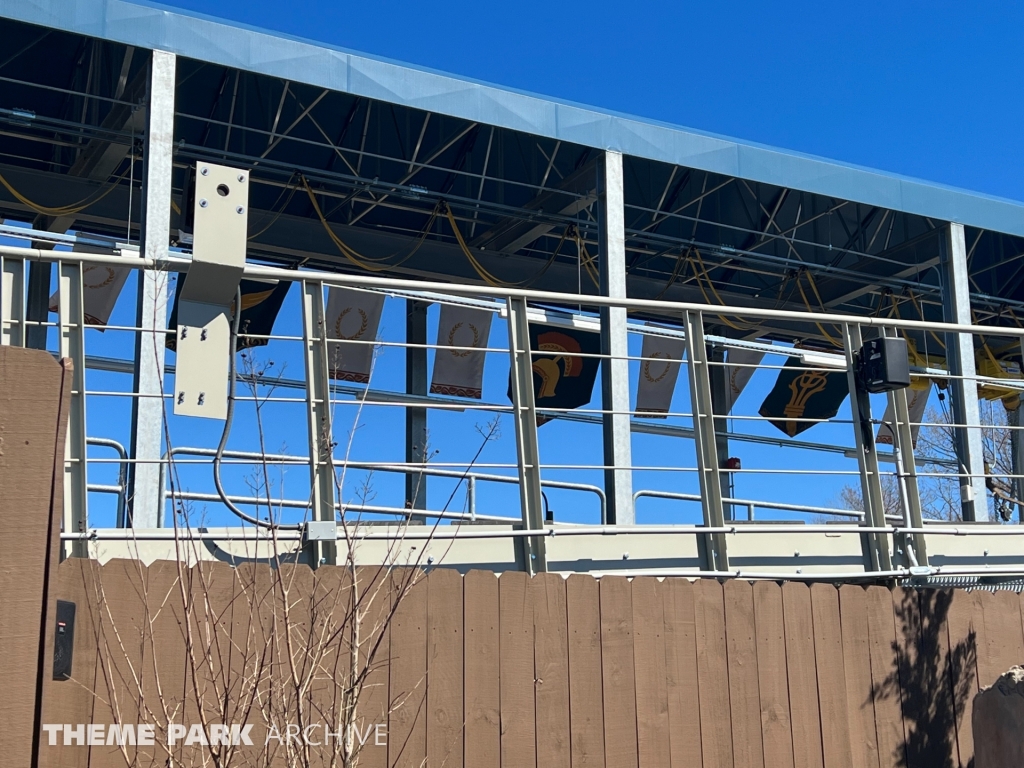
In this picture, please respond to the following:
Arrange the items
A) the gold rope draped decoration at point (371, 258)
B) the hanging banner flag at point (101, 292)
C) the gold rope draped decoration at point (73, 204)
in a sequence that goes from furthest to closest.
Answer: the gold rope draped decoration at point (371, 258) → the gold rope draped decoration at point (73, 204) → the hanging banner flag at point (101, 292)

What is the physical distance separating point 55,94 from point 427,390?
565 centimetres

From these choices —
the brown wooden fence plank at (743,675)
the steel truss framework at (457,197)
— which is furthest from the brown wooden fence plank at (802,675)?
the steel truss framework at (457,197)

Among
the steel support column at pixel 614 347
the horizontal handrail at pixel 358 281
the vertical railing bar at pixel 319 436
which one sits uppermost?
the steel support column at pixel 614 347

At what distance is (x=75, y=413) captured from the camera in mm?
4016

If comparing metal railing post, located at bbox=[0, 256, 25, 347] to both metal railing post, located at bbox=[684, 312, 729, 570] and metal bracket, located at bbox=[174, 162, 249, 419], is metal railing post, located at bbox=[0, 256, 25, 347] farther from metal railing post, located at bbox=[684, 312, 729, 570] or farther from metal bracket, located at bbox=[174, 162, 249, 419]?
metal railing post, located at bbox=[684, 312, 729, 570]

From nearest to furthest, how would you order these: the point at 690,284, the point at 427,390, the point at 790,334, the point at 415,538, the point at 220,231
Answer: the point at 220,231 < the point at 415,538 < the point at 427,390 < the point at 690,284 < the point at 790,334

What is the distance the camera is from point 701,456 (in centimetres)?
500

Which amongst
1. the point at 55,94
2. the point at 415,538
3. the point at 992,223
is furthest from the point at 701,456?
the point at 992,223

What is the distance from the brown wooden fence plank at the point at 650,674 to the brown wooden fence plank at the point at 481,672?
2.17 ft

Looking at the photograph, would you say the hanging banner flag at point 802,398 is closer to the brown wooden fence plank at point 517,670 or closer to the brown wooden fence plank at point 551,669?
the brown wooden fence plank at point 551,669

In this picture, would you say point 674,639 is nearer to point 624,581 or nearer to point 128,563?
point 624,581

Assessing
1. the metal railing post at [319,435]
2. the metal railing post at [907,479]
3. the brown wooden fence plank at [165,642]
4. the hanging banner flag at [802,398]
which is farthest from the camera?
the hanging banner flag at [802,398]

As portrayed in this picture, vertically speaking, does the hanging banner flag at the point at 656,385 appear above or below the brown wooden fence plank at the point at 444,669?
above

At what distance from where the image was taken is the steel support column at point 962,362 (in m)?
12.0
